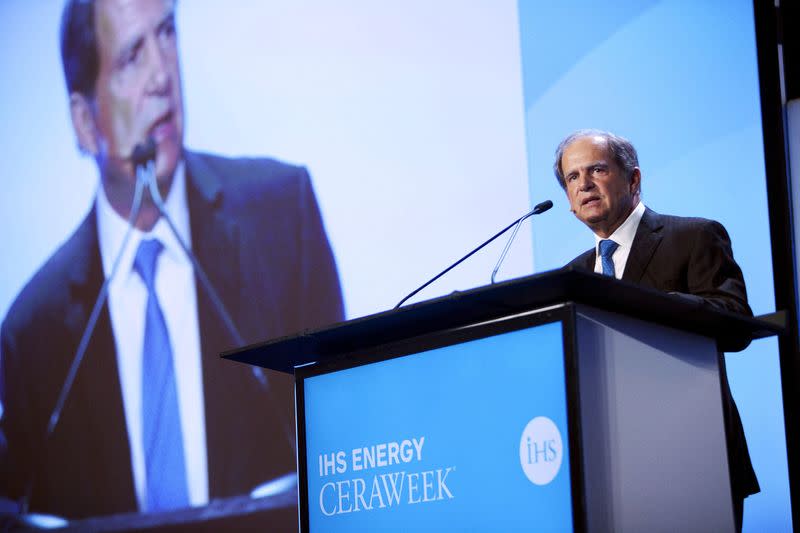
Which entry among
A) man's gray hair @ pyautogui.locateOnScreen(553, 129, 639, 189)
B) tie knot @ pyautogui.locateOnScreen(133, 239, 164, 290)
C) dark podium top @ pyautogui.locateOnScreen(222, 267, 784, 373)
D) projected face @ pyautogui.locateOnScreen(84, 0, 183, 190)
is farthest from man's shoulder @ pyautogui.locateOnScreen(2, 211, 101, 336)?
man's gray hair @ pyautogui.locateOnScreen(553, 129, 639, 189)

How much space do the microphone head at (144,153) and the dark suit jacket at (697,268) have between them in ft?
7.42

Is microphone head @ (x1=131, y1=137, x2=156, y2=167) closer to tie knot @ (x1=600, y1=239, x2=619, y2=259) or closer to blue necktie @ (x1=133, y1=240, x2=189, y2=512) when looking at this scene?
blue necktie @ (x1=133, y1=240, x2=189, y2=512)

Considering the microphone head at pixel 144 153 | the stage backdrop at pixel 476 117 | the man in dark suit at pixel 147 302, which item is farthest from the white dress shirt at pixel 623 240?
the microphone head at pixel 144 153

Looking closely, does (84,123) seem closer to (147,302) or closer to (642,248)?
(147,302)

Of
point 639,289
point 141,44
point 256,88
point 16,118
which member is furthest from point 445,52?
point 639,289

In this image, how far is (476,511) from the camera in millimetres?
1575

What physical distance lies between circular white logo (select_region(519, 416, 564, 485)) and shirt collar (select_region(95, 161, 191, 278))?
96.9 inches

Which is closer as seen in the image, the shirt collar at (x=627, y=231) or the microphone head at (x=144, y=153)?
the shirt collar at (x=627, y=231)

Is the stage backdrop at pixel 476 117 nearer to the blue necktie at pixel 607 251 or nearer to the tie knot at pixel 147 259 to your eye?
the tie knot at pixel 147 259

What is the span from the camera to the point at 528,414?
1540mm

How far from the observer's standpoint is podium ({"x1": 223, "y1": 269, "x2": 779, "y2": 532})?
1.50 meters

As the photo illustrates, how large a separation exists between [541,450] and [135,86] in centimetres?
294

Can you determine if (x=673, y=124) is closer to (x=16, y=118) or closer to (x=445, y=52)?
(x=445, y=52)

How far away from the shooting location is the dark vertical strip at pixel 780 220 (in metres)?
3.12
